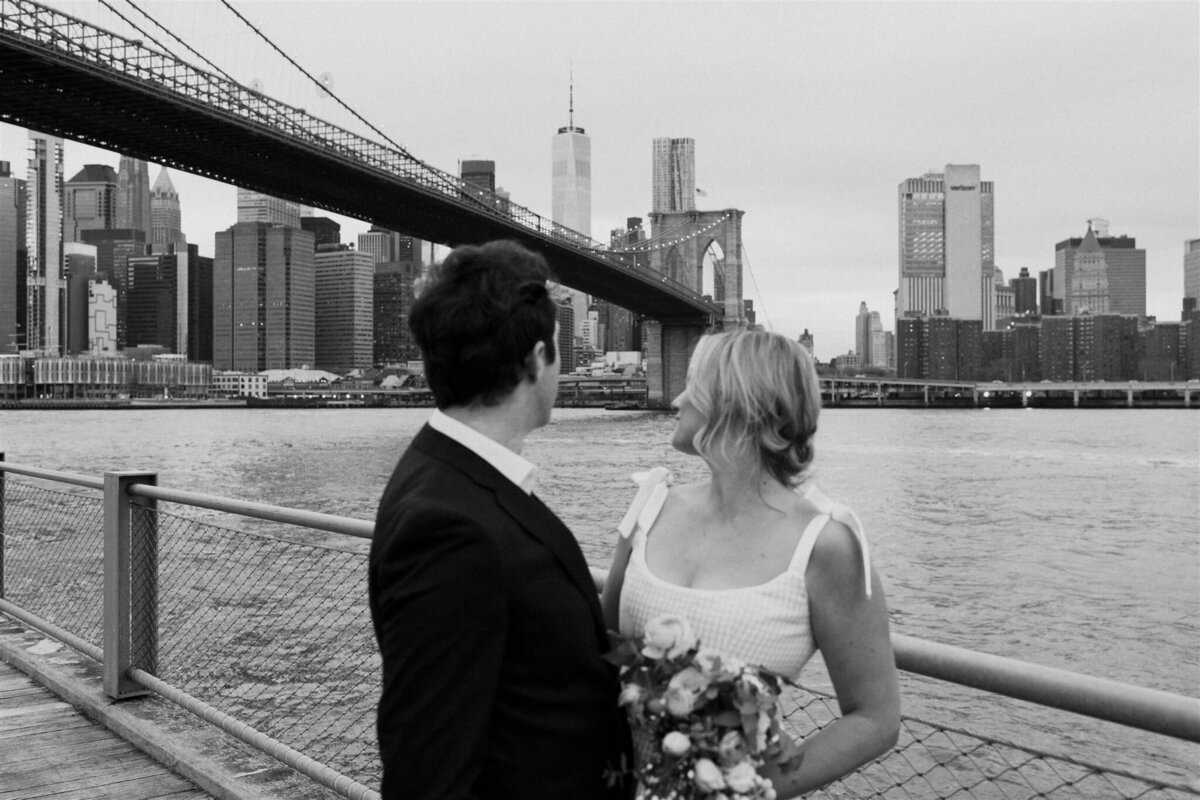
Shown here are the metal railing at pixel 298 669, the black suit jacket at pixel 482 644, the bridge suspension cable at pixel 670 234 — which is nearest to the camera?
the black suit jacket at pixel 482 644

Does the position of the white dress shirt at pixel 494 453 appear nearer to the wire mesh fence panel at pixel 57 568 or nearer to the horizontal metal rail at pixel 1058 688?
the horizontal metal rail at pixel 1058 688

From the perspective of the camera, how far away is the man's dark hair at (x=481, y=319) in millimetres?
1279

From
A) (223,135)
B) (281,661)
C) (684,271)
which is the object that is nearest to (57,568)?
(281,661)

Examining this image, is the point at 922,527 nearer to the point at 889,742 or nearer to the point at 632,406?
the point at 889,742

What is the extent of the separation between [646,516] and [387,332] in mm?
106261

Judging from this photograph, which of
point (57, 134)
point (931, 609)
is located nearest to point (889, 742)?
point (931, 609)

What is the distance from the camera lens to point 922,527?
16.4 m

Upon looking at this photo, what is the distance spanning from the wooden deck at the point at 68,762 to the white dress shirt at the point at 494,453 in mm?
2031

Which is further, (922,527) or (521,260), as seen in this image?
(922,527)

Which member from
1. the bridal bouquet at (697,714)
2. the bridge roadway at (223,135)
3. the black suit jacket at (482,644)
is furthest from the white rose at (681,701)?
the bridge roadway at (223,135)

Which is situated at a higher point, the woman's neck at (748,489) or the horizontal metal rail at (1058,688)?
the woman's neck at (748,489)

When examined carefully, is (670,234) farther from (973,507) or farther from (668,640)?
(668,640)

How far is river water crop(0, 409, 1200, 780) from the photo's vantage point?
9.72 meters

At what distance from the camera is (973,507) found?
1930 centimetres
